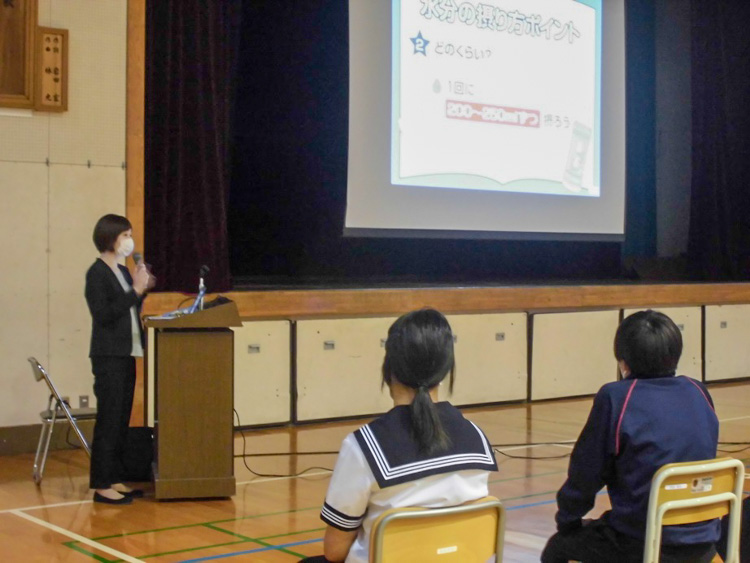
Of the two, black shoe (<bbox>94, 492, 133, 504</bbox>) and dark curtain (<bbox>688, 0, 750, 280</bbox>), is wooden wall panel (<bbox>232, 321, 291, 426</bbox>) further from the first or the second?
dark curtain (<bbox>688, 0, 750, 280</bbox>)

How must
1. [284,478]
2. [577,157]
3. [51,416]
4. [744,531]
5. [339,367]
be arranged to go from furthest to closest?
[577,157] < [339,367] < [284,478] < [51,416] < [744,531]

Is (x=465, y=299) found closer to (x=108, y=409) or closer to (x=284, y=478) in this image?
(x=284, y=478)

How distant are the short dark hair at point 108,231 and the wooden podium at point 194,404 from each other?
14.2 inches

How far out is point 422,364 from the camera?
74.5 inches

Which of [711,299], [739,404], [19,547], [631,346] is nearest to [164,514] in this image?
[19,547]

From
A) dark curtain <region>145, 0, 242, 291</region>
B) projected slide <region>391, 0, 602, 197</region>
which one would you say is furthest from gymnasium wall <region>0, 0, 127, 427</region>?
projected slide <region>391, 0, 602, 197</region>

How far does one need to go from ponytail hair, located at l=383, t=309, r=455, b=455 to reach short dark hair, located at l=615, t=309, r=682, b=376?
0.66 meters

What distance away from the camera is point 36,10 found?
5.40m

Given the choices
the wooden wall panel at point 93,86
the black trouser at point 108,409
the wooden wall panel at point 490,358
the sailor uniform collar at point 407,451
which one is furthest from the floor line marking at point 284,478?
the sailor uniform collar at point 407,451

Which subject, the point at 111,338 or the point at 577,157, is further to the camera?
the point at 577,157

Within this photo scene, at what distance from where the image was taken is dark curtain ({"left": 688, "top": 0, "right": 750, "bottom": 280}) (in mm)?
9391

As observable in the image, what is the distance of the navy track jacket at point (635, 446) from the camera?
2312 millimetres

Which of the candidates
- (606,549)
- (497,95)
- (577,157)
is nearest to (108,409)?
(606,549)

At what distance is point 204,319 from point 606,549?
91.1 inches
